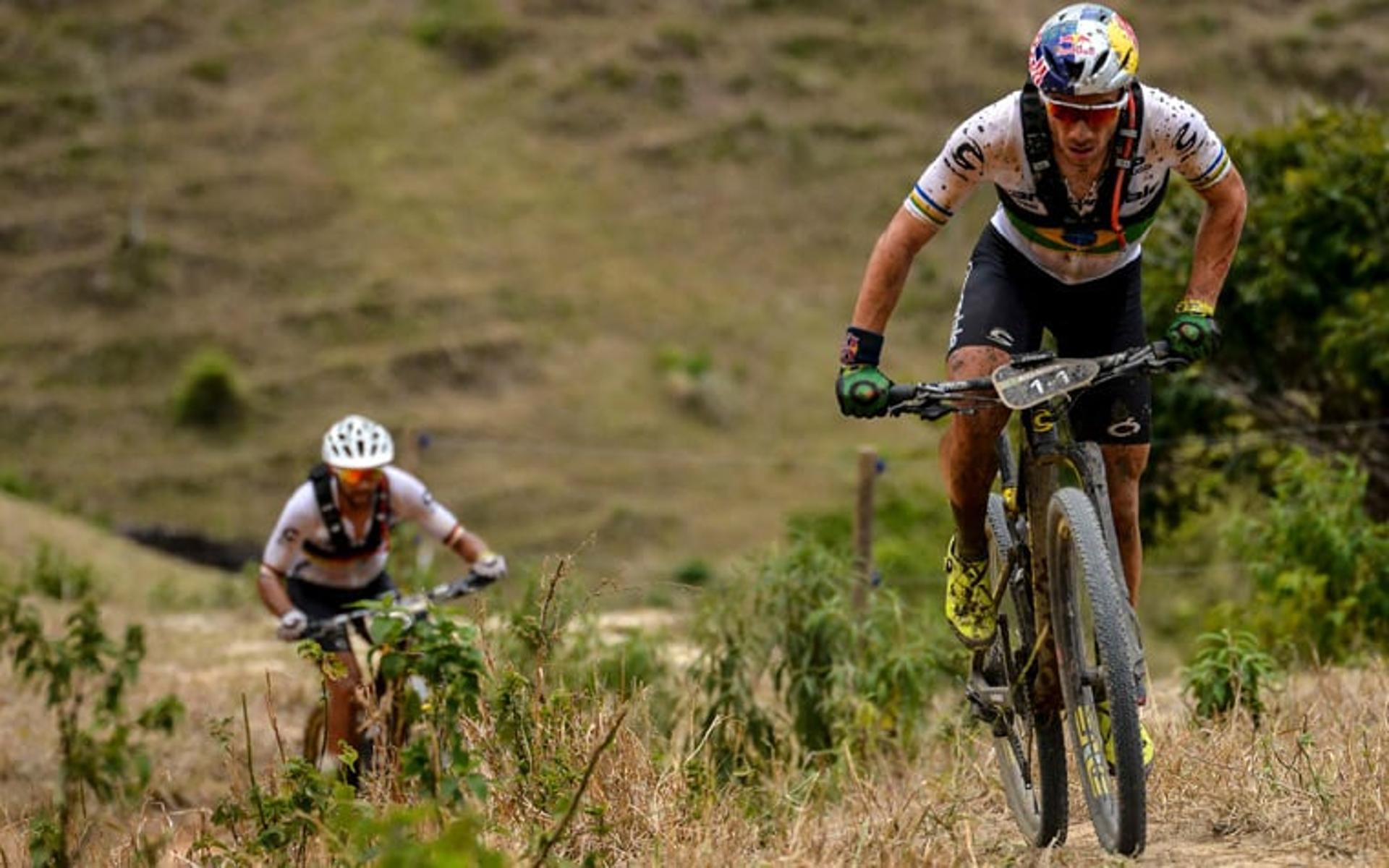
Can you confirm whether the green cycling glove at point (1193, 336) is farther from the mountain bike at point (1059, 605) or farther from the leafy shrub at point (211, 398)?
the leafy shrub at point (211, 398)

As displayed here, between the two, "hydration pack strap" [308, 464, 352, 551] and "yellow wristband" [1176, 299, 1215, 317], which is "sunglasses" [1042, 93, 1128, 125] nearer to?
"yellow wristband" [1176, 299, 1215, 317]

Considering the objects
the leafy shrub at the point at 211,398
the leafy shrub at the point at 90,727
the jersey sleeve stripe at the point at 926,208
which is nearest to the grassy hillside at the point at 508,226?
the leafy shrub at the point at 211,398

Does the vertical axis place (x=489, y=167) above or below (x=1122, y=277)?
above

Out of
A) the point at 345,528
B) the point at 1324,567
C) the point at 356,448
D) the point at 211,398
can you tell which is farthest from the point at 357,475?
the point at 211,398

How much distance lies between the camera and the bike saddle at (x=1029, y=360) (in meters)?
5.01

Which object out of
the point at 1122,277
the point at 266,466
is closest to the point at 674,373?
the point at 266,466

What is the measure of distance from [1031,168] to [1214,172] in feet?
1.91

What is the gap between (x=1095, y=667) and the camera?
191 inches

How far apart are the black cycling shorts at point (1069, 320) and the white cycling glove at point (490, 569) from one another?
3.86 m

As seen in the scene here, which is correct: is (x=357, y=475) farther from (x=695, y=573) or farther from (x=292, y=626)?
(x=695, y=573)

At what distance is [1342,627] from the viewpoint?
9797mm

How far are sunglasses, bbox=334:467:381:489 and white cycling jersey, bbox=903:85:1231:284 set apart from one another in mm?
4198

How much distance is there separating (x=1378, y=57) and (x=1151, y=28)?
679 cm

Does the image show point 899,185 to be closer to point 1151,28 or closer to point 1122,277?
point 1151,28
